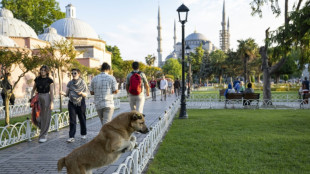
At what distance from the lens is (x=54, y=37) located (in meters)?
36.2

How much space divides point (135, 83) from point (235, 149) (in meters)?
2.45

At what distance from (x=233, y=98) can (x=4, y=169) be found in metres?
11.5

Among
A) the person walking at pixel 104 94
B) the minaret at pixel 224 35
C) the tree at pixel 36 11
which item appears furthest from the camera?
the minaret at pixel 224 35

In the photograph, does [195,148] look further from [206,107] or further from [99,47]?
[99,47]

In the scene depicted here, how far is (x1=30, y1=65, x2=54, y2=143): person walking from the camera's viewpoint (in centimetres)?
601

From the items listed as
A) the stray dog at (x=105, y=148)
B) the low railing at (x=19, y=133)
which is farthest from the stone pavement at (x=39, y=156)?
the stray dog at (x=105, y=148)

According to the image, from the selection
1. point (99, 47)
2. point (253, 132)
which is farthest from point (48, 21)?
point (253, 132)

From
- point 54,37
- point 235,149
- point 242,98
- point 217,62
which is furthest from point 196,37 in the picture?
point 235,149

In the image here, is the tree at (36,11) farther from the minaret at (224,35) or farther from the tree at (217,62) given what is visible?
the minaret at (224,35)

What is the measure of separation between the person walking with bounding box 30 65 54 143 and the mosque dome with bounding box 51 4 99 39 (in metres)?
37.8

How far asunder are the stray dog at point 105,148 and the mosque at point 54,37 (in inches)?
872

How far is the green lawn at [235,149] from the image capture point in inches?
168

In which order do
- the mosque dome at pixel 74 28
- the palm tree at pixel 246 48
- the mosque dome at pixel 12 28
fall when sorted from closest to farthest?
the mosque dome at pixel 12 28
the palm tree at pixel 246 48
the mosque dome at pixel 74 28

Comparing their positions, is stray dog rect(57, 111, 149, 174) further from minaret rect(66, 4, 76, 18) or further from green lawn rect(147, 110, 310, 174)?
minaret rect(66, 4, 76, 18)
